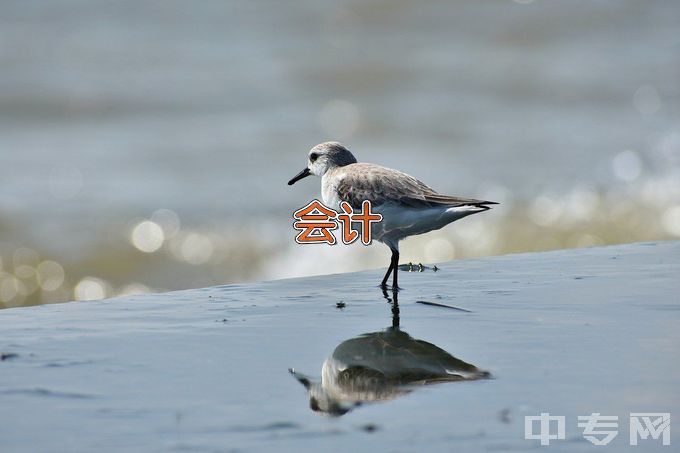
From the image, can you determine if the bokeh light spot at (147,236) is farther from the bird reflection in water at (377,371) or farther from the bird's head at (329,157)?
the bird reflection in water at (377,371)

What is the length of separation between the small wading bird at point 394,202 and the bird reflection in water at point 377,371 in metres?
1.28

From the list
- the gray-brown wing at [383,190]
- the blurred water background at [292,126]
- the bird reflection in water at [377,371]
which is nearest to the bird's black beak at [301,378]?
the bird reflection in water at [377,371]

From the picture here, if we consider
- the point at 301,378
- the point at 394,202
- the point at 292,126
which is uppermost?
the point at 292,126

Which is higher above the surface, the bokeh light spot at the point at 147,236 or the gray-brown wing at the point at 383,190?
the bokeh light spot at the point at 147,236

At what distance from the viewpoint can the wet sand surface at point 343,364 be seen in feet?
9.94

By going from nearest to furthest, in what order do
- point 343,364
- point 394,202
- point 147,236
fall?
point 343,364
point 394,202
point 147,236

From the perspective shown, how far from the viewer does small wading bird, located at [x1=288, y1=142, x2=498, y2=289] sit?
536 centimetres

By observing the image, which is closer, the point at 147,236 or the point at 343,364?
the point at 343,364

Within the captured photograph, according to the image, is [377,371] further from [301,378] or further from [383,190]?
[383,190]

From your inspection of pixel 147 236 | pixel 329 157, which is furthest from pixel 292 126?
pixel 329 157

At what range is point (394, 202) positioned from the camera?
5.47 m

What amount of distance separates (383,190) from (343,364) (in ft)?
6.32

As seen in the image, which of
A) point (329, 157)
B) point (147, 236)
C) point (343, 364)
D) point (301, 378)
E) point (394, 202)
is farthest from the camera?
point (147, 236)

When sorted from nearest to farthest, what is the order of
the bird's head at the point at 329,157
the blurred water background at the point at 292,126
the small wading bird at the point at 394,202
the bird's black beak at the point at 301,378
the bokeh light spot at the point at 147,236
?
1. the bird's black beak at the point at 301,378
2. the small wading bird at the point at 394,202
3. the bird's head at the point at 329,157
4. the blurred water background at the point at 292,126
5. the bokeh light spot at the point at 147,236
